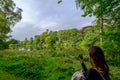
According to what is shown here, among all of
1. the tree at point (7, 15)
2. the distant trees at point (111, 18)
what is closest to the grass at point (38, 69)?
the distant trees at point (111, 18)

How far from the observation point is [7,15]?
55219 mm

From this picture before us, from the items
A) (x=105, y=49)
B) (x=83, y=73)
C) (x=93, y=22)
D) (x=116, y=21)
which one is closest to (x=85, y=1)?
(x=116, y=21)

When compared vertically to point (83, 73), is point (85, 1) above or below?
above

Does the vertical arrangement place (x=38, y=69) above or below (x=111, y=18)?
below

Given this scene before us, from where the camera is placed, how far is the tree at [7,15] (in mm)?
52344

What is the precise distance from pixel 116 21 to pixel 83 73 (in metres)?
10.0

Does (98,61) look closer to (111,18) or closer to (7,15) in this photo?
(111,18)

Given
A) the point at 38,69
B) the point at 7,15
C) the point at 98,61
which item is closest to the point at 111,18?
the point at 38,69

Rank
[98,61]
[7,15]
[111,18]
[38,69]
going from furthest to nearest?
1. [7,15]
2. [38,69]
3. [111,18]
4. [98,61]

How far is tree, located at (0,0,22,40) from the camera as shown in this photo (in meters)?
52.3

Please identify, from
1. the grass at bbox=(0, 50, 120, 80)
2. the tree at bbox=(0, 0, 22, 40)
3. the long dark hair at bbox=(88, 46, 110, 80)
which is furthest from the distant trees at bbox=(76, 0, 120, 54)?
the tree at bbox=(0, 0, 22, 40)

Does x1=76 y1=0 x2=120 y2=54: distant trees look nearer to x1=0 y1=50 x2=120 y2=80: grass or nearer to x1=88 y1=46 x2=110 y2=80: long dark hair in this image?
x1=0 y1=50 x2=120 y2=80: grass

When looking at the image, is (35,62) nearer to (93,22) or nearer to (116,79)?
(116,79)

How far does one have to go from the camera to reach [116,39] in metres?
13.0
